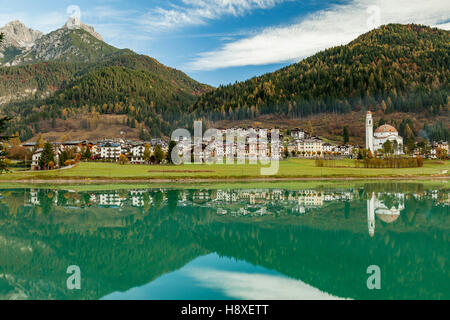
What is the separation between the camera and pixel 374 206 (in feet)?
108

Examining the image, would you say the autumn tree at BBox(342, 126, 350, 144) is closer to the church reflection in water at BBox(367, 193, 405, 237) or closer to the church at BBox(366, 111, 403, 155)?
the church at BBox(366, 111, 403, 155)

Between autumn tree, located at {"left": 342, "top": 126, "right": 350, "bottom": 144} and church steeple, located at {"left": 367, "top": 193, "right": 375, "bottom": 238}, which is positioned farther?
autumn tree, located at {"left": 342, "top": 126, "right": 350, "bottom": 144}

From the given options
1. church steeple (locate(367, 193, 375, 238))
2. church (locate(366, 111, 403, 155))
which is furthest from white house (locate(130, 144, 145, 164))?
church steeple (locate(367, 193, 375, 238))

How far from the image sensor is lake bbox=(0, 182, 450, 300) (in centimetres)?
1288

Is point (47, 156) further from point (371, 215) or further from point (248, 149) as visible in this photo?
point (371, 215)

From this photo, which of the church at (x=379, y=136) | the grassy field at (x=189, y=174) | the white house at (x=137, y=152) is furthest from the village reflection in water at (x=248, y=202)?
the church at (x=379, y=136)

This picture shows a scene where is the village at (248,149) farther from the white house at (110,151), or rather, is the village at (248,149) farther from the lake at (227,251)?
the lake at (227,251)

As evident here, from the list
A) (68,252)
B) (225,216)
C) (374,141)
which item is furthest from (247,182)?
(374,141)

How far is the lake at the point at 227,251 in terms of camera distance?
507 inches

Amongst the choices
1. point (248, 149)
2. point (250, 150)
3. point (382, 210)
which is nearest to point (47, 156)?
point (250, 150)

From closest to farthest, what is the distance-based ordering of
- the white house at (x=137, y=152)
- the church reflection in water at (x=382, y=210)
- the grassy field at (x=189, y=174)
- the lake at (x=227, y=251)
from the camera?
1. the lake at (x=227, y=251)
2. the church reflection in water at (x=382, y=210)
3. the grassy field at (x=189, y=174)
4. the white house at (x=137, y=152)

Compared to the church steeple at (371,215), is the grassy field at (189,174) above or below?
above

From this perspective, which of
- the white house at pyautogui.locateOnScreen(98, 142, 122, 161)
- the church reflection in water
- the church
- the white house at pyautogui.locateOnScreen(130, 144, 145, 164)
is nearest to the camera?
the church reflection in water

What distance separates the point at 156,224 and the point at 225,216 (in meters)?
5.55
